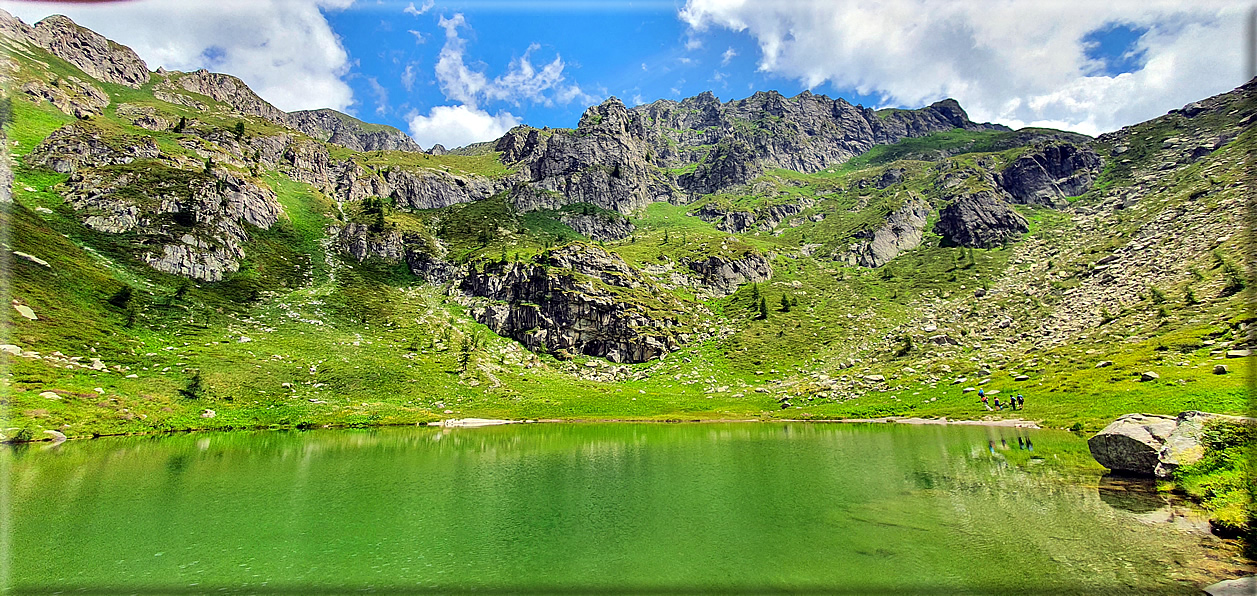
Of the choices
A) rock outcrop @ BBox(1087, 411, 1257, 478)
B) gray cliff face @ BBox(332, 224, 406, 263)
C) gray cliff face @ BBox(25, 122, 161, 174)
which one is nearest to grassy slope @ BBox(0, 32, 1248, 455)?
gray cliff face @ BBox(25, 122, 161, 174)

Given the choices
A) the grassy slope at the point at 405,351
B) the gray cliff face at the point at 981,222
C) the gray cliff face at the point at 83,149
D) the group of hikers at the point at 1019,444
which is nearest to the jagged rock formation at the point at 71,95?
the grassy slope at the point at 405,351

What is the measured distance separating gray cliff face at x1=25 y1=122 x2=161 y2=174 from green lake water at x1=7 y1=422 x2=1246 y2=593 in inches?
4546

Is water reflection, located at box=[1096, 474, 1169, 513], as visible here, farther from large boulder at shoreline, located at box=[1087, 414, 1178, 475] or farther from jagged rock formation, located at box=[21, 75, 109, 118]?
jagged rock formation, located at box=[21, 75, 109, 118]

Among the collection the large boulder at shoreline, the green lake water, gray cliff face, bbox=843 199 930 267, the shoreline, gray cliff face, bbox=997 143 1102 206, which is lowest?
the shoreline

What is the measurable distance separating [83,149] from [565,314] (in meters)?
127

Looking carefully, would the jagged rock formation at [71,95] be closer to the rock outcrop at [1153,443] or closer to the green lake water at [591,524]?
the green lake water at [591,524]

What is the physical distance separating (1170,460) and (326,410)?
3618 inches

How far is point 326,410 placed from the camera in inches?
2859

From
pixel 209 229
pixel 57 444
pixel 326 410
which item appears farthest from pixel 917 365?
pixel 209 229

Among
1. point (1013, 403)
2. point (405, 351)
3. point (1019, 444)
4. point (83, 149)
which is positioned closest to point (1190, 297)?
point (1013, 403)

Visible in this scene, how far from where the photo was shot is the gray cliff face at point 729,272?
553 feet

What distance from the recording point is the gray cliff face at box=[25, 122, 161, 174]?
109m

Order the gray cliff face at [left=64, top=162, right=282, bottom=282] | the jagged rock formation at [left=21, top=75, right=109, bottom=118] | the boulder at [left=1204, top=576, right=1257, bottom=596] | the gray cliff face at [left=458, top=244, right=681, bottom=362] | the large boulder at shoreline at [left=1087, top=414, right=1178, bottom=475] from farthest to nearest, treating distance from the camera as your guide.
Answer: the jagged rock formation at [left=21, top=75, right=109, bottom=118], the gray cliff face at [left=458, top=244, right=681, bottom=362], the gray cliff face at [left=64, top=162, right=282, bottom=282], the large boulder at shoreline at [left=1087, top=414, right=1178, bottom=475], the boulder at [left=1204, top=576, right=1257, bottom=596]

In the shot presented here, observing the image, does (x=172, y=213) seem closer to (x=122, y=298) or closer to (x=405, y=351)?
(x=122, y=298)
